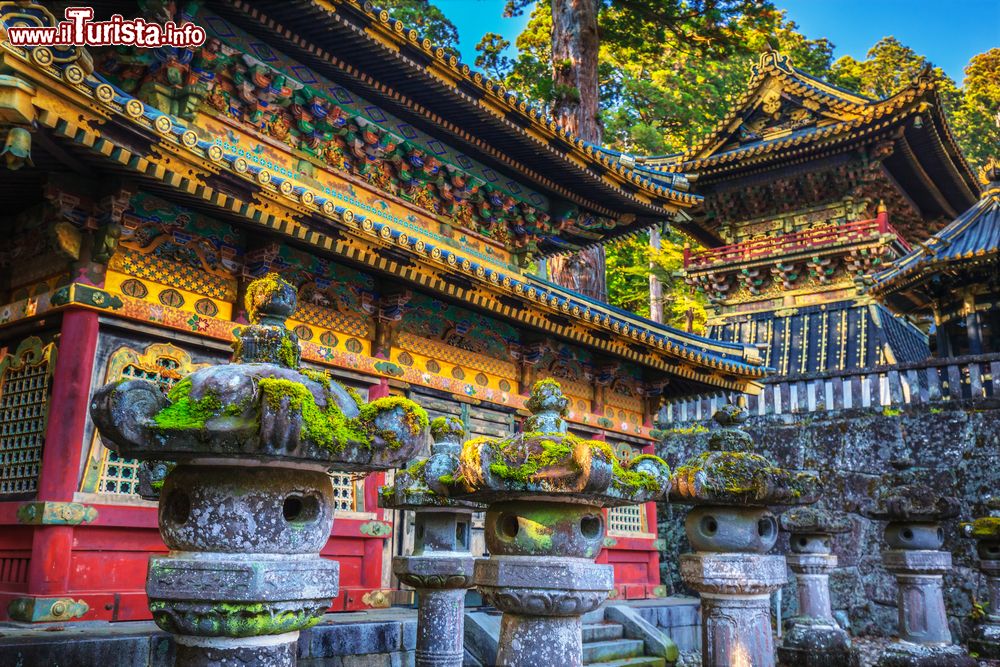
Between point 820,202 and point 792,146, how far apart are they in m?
2.31

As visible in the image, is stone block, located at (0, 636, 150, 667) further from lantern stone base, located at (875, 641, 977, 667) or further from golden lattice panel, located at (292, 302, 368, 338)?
lantern stone base, located at (875, 641, 977, 667)

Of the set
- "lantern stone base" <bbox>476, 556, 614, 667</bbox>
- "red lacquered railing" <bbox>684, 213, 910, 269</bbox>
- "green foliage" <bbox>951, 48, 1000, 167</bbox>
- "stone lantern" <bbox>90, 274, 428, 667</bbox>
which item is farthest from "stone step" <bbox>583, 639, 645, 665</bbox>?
"green foliage" <bbox>951, 48, 1000, 167</bbox>

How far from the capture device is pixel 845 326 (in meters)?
19.7

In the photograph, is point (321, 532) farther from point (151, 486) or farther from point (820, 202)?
point (820, 202)

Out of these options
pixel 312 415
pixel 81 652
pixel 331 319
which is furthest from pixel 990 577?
pixel 81 652

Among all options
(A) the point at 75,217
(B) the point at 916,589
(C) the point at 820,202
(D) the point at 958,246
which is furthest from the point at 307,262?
(C) the point at 820,202

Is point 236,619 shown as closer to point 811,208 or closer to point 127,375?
point 127,375

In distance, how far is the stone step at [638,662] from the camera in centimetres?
898

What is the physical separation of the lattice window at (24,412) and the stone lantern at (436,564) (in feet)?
10.6

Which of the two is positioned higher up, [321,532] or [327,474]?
[327,474]

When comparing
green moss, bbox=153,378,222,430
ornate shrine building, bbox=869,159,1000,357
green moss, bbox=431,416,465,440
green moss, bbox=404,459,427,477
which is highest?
ornate shrine building, bbox=869,159,1000,357

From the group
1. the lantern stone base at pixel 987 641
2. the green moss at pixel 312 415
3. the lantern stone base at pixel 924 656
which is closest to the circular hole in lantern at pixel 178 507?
the green moss at pixel 312 415

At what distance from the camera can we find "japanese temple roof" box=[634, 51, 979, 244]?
58.4ft

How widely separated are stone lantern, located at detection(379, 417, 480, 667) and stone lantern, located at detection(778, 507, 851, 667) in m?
6.14
